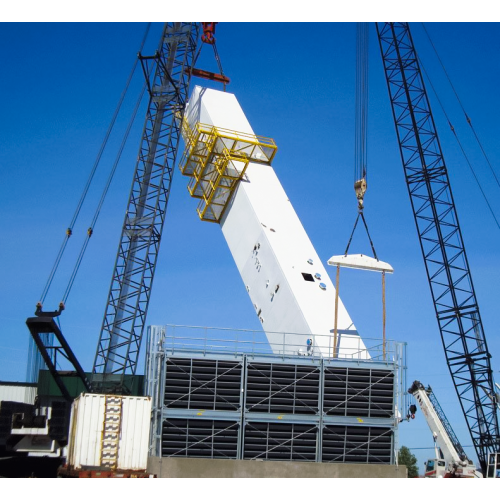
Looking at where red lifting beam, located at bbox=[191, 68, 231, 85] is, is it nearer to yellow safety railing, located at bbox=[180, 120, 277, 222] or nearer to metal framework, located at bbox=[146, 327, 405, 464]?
yellow safety railing, located at bbox=[180, 120, 277, 222]

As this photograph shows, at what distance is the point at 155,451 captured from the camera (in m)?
31.0

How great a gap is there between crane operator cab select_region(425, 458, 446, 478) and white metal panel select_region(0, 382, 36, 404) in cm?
2833

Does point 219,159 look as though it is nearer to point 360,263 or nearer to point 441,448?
point 360,263

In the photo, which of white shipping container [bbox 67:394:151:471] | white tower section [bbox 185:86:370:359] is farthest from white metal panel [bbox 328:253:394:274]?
white shipping container [bbox 67:394:151:471]

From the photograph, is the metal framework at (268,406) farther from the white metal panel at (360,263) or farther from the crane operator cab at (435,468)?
the crane operator cab at (435,468)

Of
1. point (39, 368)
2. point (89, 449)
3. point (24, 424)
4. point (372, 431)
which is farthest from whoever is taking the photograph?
point (39, 368)

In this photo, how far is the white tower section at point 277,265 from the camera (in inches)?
1428

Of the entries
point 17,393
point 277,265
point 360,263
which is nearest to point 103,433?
point 277,265

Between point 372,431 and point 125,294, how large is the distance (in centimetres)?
2903

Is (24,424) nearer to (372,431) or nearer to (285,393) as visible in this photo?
(285,393)

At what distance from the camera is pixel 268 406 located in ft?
106

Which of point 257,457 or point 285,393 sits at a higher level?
point 285,393
